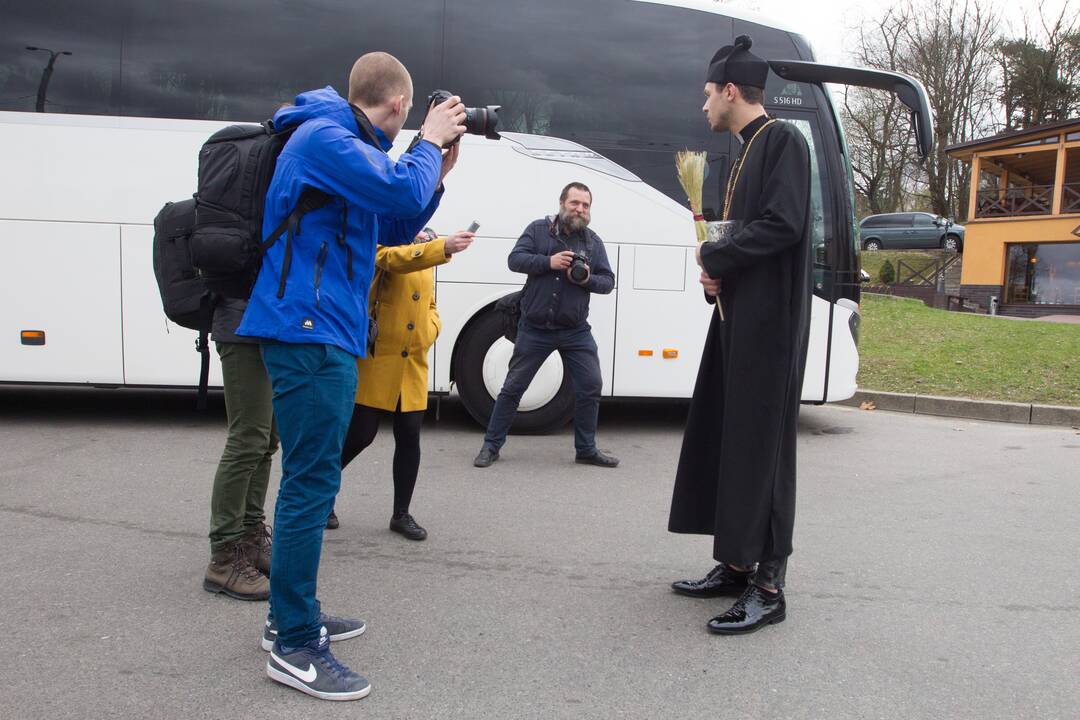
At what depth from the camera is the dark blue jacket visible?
6195 mm

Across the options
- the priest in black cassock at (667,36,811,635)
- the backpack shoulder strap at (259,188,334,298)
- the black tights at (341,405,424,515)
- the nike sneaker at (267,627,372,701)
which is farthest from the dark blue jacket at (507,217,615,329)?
the nike sneaker at (267,627,372,701)

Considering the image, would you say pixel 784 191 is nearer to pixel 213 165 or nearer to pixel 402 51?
pixel 213 165

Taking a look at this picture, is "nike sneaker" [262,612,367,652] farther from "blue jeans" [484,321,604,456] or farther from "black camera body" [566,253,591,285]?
"black camera body" [566,253,591,285]

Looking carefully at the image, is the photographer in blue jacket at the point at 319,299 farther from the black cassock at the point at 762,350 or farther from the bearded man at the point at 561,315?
the bearded man at the point at 561,315

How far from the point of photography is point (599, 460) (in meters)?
6.29

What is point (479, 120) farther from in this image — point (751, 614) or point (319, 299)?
point (751, 614)

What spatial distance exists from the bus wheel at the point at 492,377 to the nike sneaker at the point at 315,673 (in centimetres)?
453

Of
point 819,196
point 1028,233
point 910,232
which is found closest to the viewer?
point 819,196

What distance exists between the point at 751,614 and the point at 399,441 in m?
1.87

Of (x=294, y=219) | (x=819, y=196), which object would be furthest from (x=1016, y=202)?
(x=294, y=219)

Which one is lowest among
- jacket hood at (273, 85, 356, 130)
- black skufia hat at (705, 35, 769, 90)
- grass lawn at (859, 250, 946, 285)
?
jacket hood at (273, 85, 356, 130)

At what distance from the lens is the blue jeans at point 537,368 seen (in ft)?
20.6

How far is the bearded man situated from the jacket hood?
11.1ft

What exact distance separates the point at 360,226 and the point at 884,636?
7.80 ft
